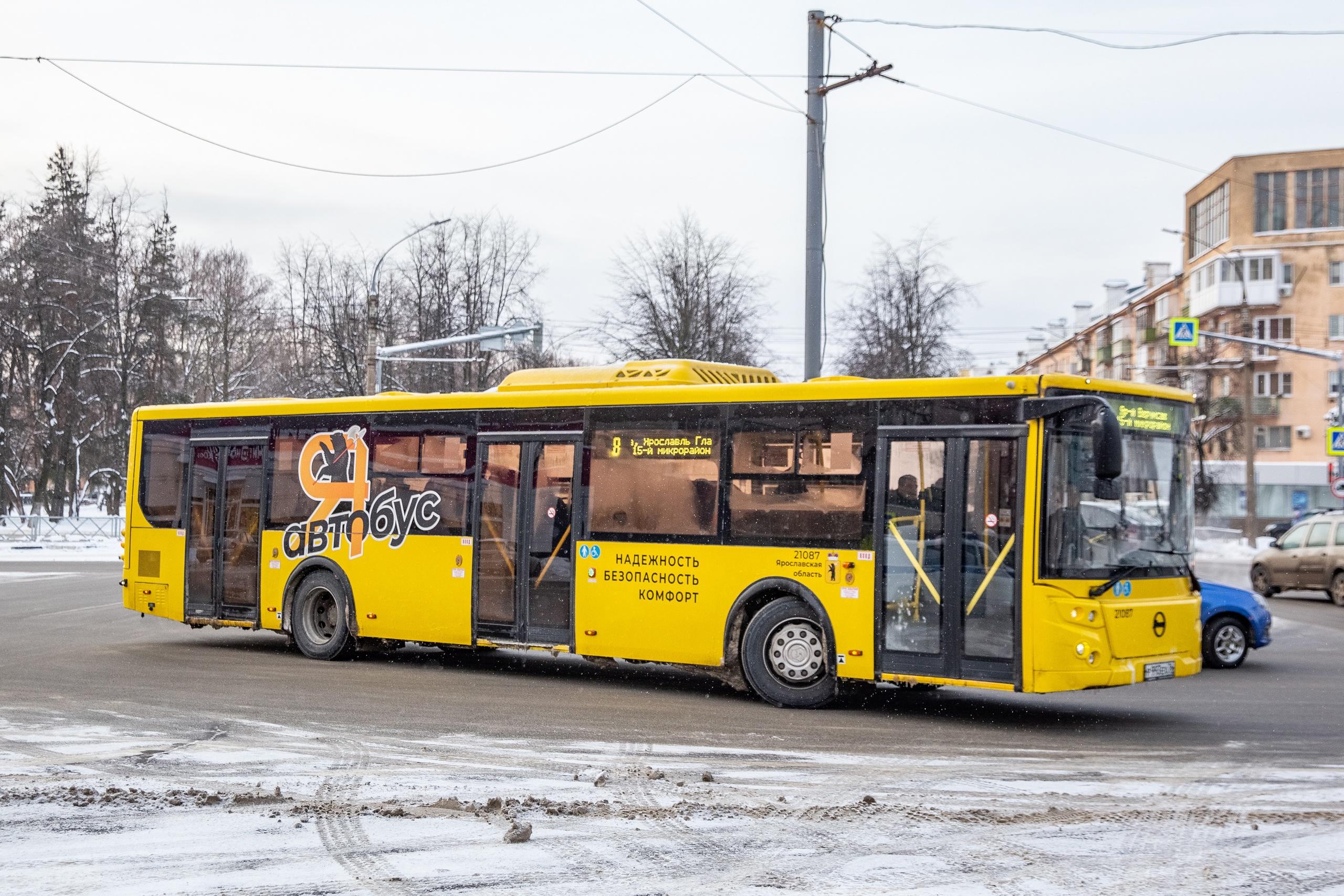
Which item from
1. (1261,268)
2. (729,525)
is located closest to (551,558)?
(729,525)

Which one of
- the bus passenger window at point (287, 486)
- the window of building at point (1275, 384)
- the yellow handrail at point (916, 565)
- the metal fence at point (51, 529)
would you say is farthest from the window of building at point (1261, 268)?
the yellow handrail at point (916, 565)

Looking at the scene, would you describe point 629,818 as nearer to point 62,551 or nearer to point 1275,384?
point 62,551

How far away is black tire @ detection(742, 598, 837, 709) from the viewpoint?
11336 mm

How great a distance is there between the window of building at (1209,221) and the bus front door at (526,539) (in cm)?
6245

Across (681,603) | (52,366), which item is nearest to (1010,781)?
(681,603)

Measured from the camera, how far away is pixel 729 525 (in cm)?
1174

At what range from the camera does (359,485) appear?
14.7 meters

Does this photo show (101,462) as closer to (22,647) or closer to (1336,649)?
(22,647)

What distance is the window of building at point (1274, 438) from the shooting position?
231 feet

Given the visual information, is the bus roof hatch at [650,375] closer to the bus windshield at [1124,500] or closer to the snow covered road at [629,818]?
the bus windshield at [1124,500]

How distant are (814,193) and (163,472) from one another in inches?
341

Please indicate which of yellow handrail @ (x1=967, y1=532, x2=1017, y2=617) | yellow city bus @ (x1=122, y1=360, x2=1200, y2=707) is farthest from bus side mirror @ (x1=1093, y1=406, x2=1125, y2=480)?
yellow handrail @ (x1=967, y1=532, x2=1017, y2=617)

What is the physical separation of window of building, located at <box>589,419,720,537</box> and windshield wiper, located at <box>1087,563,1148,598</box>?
3.28 metres

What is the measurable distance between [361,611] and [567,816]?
796 cm
